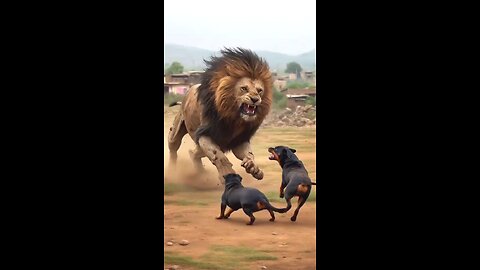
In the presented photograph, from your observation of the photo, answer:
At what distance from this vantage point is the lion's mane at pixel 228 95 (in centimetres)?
410

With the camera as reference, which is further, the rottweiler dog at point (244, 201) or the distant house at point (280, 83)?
the distant house at point (280, 83)

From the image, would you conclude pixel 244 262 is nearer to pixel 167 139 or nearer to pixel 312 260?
pixel 312 260

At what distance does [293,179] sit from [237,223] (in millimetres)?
398

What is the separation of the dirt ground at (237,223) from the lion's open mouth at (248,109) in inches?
4.7

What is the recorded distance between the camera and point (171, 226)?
13.2 feet

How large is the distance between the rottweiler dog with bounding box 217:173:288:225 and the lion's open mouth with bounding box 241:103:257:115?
0.40 metres

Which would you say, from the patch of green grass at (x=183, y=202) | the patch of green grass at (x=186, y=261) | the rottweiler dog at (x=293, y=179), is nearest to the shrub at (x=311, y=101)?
the rottweiler dog at (x=293, y=179)

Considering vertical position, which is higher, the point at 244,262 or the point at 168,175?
the point at 168,175

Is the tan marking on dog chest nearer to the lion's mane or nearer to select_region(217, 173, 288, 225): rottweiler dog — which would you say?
select_region(217, 173, 288, 225): rottweiler dog

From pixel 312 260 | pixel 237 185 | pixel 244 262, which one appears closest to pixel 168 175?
pixel 237 185

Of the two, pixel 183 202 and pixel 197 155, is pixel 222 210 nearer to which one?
pixel 183 202

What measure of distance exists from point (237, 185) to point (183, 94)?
24.1 inches

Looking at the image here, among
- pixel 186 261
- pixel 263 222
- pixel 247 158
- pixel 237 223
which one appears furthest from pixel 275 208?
pixel 186 261

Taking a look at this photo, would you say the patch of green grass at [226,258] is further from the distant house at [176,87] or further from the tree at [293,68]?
the tree at [293,68]
